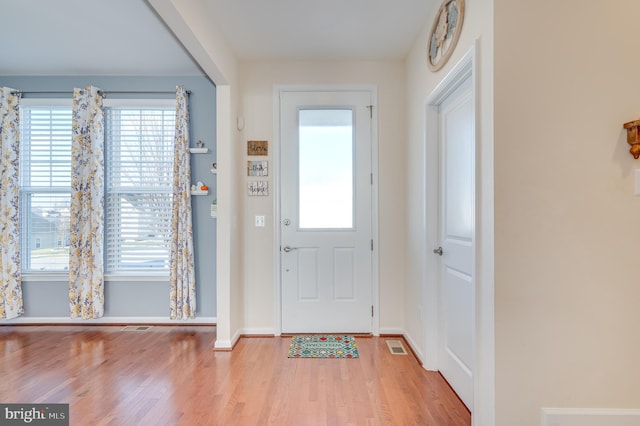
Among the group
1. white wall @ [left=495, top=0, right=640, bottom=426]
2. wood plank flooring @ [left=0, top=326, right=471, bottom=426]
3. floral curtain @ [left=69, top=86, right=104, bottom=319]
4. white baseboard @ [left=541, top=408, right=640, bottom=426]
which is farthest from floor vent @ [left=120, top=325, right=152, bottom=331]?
white baseboard @ [left=541, top=408, right=640, bottom=426]

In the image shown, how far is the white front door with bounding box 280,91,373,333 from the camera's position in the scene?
305 cm

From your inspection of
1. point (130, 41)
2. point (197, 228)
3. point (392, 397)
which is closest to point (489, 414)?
point (392, 397)

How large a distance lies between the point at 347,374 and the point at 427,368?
61 centimetres

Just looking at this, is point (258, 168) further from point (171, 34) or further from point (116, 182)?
point (116, 182)

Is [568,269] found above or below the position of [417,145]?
below

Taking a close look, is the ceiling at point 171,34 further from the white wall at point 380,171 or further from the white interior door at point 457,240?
the white interior door at point 457,240

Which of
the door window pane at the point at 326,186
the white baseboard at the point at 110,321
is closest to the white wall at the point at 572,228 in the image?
the door window pane at the point at 326,186

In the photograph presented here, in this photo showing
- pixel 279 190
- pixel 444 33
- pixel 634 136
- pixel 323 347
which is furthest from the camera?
pixel 279 190

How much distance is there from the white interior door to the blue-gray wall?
7.30ft

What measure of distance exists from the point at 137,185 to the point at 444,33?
3138 mm

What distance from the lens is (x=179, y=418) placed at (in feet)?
5.90

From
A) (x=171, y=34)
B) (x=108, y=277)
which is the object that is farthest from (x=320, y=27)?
(x=108, y=277)

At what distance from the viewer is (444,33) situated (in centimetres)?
203

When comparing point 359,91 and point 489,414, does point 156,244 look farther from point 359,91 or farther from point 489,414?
point 489,414
